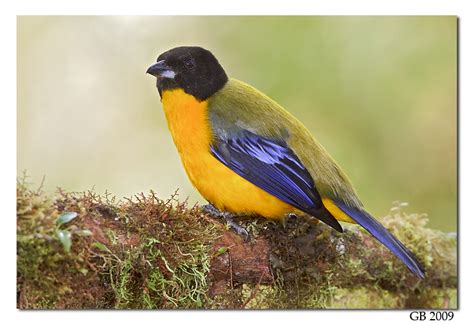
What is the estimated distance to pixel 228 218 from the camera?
3.64 metres

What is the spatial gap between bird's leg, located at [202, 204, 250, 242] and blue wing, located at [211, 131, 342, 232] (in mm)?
233

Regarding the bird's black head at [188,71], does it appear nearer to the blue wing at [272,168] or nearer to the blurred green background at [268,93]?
the blurred green background at [268,93]

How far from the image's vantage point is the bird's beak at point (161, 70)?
12.5 ft

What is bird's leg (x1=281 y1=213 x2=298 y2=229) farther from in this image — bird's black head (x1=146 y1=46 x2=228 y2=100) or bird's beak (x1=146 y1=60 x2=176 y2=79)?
bird's beak (x1=146 y1=60 x2=176 y2=79)

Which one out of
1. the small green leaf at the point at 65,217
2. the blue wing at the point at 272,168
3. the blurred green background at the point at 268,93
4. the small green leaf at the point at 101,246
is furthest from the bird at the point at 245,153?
the small green leaf at the point at 65,217

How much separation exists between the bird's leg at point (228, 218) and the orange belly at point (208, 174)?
31 mm

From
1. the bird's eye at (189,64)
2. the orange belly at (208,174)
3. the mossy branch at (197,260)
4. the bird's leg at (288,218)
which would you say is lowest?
the mossy branch at (197,260)

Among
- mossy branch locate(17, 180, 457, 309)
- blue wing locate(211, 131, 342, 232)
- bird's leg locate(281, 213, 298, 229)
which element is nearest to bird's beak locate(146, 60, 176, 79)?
blue wing locate(211, 131, 342, 232)

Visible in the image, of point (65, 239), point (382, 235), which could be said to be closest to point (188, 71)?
point (65, 239)

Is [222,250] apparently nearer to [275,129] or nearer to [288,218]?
[288,218]

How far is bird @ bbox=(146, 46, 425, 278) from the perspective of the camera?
3.64 meters

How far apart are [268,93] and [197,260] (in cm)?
148

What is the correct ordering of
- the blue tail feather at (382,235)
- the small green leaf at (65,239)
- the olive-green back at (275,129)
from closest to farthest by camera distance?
the small green leaf at (65,239) < the blue tail feather at (382,235) < the olive-green back at (275,129)
